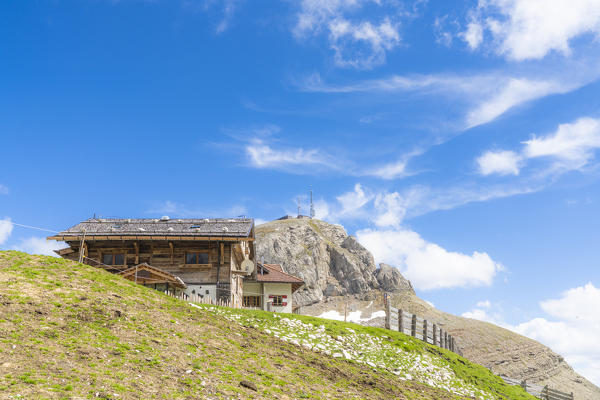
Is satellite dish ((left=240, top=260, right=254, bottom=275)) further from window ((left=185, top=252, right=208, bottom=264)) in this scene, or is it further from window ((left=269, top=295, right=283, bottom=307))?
window ((left=269, top=295, right=283, bottom=307))

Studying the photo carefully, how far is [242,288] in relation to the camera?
167 ft

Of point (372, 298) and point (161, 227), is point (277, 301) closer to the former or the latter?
point (161, 227)

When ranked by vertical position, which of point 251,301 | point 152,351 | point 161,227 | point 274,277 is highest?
point 161,227

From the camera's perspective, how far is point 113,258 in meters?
41.0

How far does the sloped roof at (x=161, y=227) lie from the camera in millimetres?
40094

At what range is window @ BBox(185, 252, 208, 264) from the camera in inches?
1596

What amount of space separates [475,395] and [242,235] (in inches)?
854

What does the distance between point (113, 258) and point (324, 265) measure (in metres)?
136

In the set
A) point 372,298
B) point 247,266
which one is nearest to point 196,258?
point 247,266

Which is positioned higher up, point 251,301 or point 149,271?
point 149,271

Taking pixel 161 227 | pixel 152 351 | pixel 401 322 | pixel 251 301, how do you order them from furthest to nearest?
pixel 251 301, pixel 161 227, pixel 401 322, pixel 152 351

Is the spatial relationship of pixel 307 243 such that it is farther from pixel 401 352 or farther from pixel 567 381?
pixel 401 352

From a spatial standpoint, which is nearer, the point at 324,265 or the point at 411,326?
the point at 411,326

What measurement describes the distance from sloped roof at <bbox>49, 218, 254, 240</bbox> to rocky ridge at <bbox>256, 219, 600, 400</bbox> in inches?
2874
